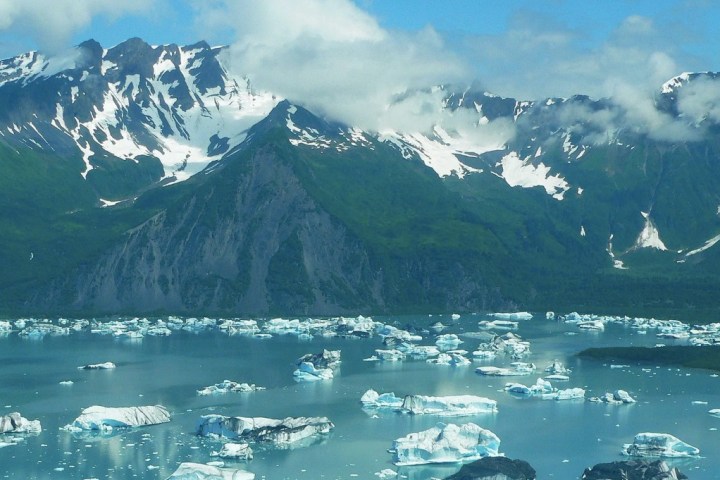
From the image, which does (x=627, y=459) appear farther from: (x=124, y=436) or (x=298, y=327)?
(x=298, y=327)

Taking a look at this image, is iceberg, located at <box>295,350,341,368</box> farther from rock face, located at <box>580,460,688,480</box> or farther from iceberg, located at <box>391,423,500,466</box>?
rock face, located at <box>580,460,688,480</box>

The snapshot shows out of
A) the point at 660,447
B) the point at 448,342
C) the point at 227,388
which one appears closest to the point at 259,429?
the point at 227,388

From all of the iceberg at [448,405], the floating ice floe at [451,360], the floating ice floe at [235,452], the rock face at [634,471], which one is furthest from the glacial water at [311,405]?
the rock face at [634,471]

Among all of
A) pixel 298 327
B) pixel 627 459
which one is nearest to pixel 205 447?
pixel 627 459

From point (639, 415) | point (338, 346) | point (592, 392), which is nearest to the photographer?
point (639, 415)

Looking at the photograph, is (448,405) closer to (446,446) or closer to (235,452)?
(446,446)

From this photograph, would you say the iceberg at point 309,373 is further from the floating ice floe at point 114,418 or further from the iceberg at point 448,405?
the floating ice floe at point 114,418

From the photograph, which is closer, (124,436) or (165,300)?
(124,436)
